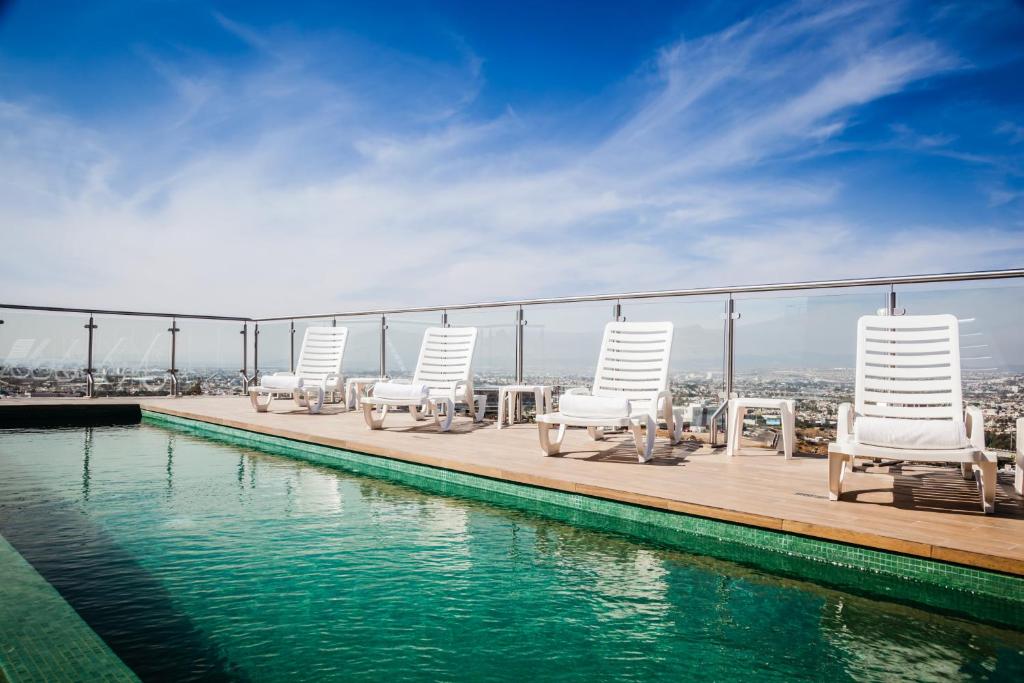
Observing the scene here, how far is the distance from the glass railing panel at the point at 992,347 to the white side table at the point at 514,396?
10.5 ft

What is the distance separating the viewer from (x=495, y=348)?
24.6 ft

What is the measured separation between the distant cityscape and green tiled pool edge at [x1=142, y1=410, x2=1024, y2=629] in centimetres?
198

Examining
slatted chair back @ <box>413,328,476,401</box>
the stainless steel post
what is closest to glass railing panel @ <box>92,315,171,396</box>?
slatted chair back @ <box>413,328,476,401</box>

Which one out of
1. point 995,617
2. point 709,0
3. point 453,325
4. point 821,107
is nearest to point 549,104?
point 709,0

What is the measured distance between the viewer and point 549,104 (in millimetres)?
13609

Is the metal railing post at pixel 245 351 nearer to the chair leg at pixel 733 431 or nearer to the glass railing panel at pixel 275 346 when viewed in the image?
the glass railing panel at pixel 275 346

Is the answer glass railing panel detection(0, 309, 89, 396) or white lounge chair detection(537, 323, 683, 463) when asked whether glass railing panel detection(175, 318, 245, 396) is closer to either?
glass railing panel detection(0, 309, 89, 396)

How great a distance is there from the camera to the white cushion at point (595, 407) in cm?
478

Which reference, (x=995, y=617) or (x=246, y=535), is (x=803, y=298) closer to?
(x=995, y=617)

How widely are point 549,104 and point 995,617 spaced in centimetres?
1268

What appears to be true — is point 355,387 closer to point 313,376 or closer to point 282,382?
point 313,376

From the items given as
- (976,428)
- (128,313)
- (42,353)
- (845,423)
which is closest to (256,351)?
(128,313)

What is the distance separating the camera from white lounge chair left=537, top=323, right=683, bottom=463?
4.86 meters

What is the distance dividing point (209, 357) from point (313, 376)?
3240 mm
